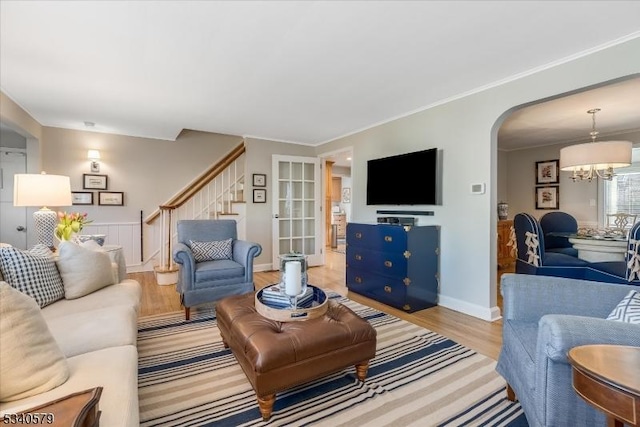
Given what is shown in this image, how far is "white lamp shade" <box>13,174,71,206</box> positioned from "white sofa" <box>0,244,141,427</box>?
113 cm

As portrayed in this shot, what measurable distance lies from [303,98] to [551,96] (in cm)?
223

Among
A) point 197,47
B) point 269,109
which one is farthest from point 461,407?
point 269,109

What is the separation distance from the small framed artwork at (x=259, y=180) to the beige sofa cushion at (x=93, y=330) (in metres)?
3.38

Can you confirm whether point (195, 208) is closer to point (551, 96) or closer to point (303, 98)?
point (303, 98)

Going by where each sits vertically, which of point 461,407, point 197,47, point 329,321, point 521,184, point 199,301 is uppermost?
point 197,47

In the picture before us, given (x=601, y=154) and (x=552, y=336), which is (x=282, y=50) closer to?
(x=552, y=336)

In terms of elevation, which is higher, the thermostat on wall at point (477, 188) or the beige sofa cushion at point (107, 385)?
the thermostat on wall at point (477, 188)

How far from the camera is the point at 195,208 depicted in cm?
522

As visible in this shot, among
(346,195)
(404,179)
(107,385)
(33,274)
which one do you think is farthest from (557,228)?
(346,195)

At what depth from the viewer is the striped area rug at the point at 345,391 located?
1542 mm

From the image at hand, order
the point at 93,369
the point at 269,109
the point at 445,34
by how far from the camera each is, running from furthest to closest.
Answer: the point at 269,109
the point at 445,34
the point at 93,369

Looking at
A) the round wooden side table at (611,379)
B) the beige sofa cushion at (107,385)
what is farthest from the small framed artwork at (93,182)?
the round wooden side table at (611,379)

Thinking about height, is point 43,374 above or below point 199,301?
above

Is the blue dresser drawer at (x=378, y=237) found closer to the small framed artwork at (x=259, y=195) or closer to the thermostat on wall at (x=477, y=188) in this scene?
the thermostat on wall at (x=477, y=188)
